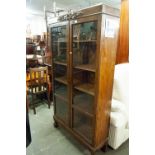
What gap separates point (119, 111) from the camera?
7.13 feet

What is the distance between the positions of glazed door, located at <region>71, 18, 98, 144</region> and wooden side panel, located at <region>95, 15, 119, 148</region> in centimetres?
10

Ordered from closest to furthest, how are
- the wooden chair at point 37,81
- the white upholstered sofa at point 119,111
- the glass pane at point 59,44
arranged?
1. the white upholstered sofa at point 119,111
2. the glass pane at point 59,44
3. the wooden chair at point 37,81

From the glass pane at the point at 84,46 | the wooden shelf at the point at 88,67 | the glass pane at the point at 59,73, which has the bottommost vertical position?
the glass pane at the point at 59,73

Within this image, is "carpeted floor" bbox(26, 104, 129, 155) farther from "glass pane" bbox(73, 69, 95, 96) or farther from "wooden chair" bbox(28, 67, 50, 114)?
"glass pane" bbox(73, 69, 95, 96)

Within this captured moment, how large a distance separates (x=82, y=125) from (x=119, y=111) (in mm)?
575

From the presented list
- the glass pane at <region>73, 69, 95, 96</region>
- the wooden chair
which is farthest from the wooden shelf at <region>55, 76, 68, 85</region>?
the wooden chair

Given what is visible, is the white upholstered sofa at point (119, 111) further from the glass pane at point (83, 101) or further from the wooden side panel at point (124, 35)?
the wooden side panel at point (124, 35)

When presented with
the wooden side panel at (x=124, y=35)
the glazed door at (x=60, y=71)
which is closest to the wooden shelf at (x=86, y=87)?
the glazed door at (x=60, y=71)

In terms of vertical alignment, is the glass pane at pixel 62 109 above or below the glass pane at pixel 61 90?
below

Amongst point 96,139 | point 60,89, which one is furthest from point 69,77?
point 96,139

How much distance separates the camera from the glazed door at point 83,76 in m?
1.89

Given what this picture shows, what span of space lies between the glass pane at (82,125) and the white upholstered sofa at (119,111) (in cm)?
→ 31
